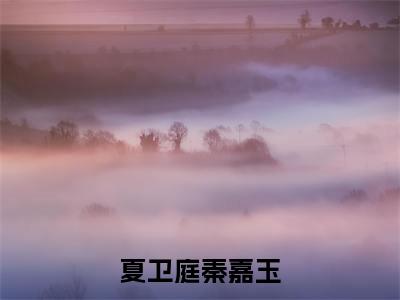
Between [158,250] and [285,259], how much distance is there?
20.0 inches

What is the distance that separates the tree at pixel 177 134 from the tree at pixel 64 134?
1.27 ft

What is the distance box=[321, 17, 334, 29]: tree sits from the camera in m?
2.14

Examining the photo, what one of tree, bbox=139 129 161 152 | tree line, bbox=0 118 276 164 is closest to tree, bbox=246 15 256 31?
tree line, bbox=0 118 276 164

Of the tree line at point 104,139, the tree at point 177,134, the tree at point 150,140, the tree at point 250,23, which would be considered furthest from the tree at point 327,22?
the tree at point 150,140

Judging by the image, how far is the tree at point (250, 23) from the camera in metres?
2.15

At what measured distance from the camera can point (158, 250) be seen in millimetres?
2057

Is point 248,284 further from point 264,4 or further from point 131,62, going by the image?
point 264,4

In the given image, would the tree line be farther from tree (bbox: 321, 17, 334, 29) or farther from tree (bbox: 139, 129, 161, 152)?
tree (bbox: 321, 17, 334, 29)

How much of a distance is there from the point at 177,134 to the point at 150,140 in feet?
0.37

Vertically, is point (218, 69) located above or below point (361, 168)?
above

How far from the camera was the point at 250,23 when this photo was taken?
2156mm

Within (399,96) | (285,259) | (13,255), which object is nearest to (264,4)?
(399,96)

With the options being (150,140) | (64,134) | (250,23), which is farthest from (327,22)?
(64,134)

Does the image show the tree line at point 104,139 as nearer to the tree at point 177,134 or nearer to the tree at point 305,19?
the tree at point 177,134
